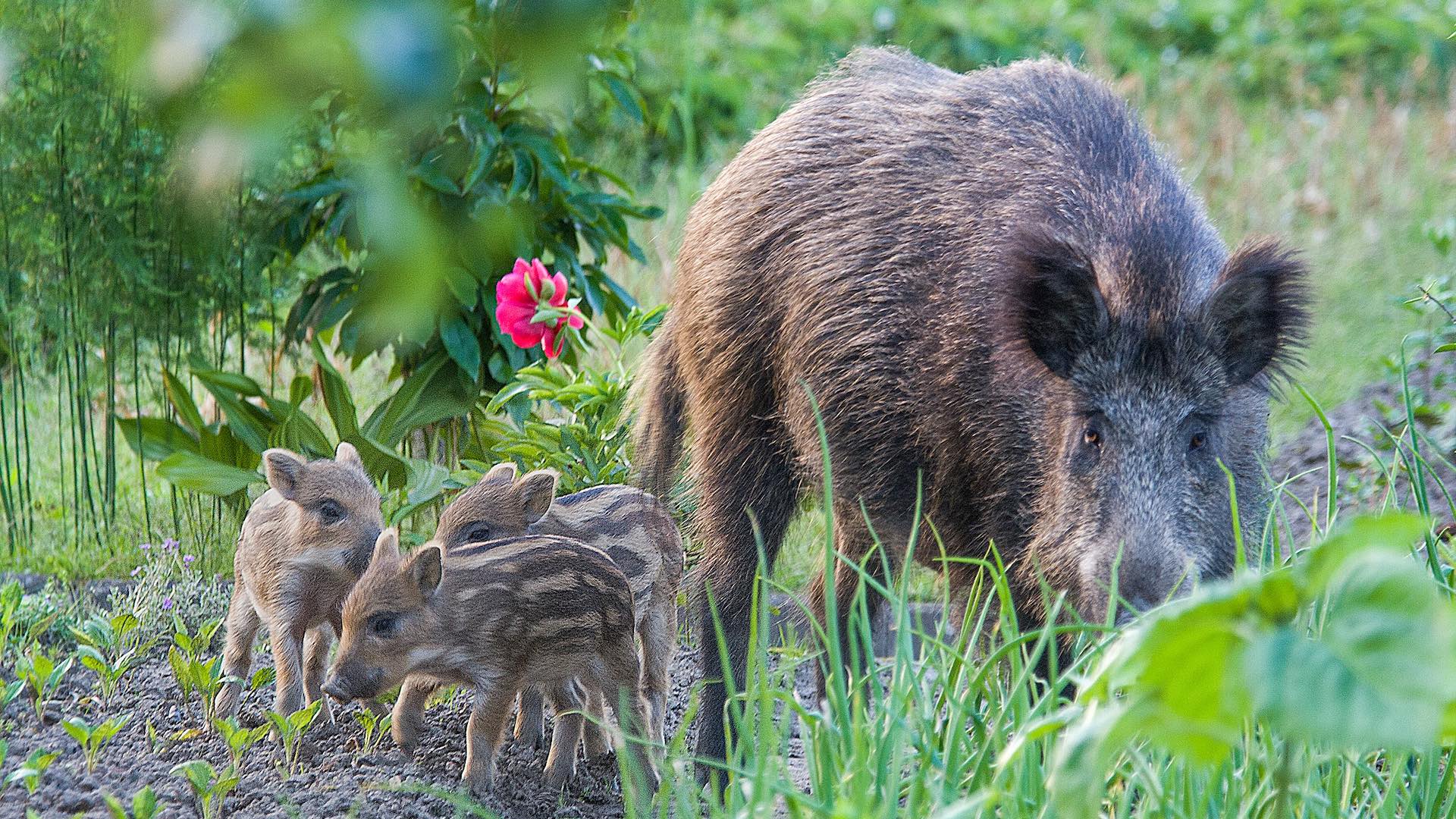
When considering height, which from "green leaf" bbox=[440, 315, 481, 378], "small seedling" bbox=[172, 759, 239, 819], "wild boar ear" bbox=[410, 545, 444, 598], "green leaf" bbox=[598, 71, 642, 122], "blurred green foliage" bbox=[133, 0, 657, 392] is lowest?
"small seedling" bbox=[172, 759, 239, 819]

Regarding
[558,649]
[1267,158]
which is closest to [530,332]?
[558,649]

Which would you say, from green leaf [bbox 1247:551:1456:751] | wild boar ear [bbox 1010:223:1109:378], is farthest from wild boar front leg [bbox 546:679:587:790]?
green leaf [bbox 1247:551:1456:751]

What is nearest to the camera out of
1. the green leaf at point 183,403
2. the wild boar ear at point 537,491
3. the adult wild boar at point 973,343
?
the adult wild boar at point 973,343

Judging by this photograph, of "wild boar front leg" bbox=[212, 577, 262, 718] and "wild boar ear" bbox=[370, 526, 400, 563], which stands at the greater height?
"wild boar ear" bbox=[370, 526, 400, 563]

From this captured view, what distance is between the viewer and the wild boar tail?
3748 mm

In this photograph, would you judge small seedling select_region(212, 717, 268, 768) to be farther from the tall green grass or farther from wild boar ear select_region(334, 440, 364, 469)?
the tall green grass

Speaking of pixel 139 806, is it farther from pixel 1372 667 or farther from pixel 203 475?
pixel 1372 667

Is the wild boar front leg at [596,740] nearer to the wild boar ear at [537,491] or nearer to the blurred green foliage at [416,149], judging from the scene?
the wild boar ear at [537,491]

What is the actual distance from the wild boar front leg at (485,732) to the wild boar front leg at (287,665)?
0.47 meters

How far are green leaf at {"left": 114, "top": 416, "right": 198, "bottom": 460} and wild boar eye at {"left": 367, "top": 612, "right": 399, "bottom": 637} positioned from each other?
5.34ft

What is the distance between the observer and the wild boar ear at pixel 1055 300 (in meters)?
2.86

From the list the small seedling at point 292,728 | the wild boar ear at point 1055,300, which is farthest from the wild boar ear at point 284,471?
the wild boar ear at point 1055,300

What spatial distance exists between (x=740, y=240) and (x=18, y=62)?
66.2 inches

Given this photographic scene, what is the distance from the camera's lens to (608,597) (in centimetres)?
280
